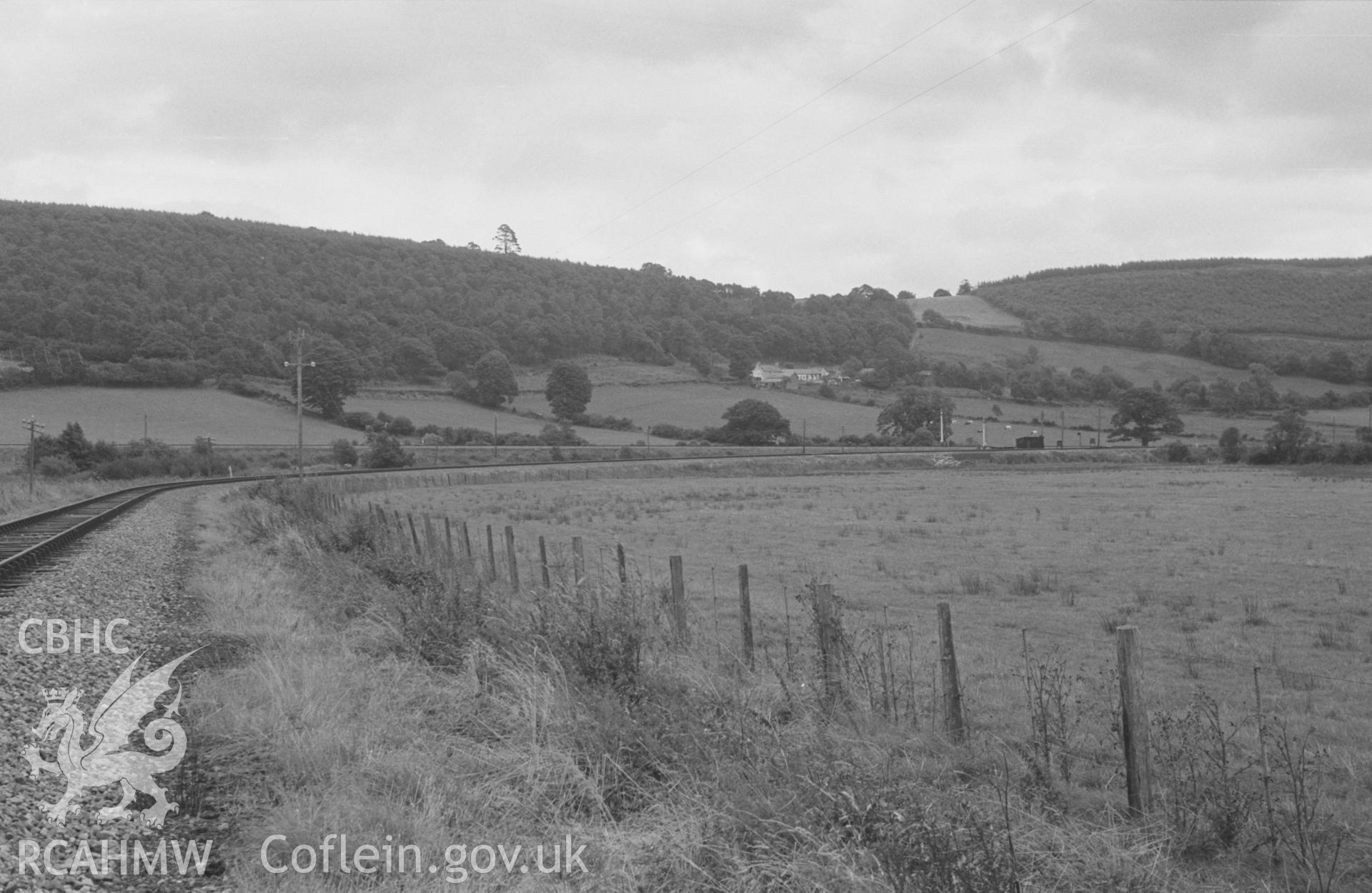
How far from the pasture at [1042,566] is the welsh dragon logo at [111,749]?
15.3ft

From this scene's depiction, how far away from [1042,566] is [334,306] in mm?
115477

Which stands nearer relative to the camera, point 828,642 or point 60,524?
point 828,642

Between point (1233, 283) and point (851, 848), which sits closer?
point (851, 848)

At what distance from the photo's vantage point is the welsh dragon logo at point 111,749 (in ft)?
18.6

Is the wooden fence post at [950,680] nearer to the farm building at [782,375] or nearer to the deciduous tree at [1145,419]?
the deciduous tree at [1145,419]

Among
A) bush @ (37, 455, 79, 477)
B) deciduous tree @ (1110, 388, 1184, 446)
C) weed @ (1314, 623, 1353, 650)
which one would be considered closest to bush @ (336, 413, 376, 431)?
bush @ (37, 455, 79, 477)

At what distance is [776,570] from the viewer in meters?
21.0

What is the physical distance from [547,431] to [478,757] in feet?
297

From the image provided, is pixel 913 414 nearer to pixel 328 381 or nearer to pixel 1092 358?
pixel 1092 358

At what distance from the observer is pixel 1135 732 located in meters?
5.69

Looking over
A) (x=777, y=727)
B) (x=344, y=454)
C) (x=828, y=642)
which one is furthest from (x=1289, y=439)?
(x=777, y=727)

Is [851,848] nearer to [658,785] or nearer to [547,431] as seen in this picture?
[658,785]

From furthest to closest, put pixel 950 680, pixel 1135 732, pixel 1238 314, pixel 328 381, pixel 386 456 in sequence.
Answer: pixel 1238 314 → pixel 328 381 → pixel 386 456 → pixel 950 680 → pixel 1135 732

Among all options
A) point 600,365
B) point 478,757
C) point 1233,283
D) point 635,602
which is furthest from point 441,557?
point 1233,283
